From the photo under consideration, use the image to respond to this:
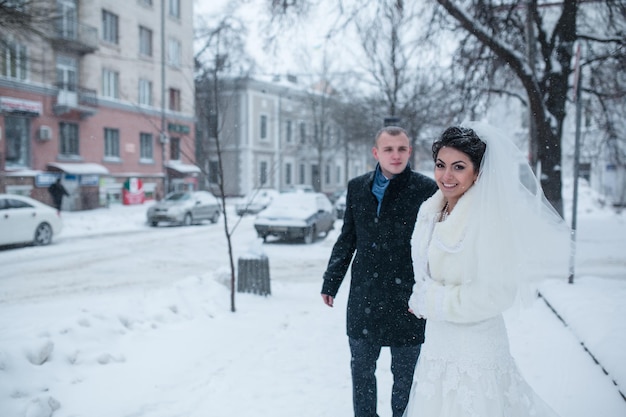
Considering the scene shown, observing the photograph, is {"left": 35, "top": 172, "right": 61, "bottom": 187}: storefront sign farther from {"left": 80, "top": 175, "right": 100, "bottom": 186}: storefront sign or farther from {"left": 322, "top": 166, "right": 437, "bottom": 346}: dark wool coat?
{"left": 322, "top": 166, "right": 437, "bottom": 346}: dark wool coat

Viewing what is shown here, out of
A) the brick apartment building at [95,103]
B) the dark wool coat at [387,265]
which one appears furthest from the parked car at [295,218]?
the dark wool coat at [387,265]

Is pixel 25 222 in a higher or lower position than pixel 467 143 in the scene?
lower

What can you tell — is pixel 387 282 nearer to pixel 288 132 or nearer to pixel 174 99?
pixel 174 99

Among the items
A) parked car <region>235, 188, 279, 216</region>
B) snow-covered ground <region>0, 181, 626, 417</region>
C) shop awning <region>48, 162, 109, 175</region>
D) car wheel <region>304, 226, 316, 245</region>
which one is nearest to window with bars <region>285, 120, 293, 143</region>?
parked car <region>235, 188, 279, 216</region>

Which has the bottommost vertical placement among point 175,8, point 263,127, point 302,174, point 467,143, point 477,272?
point 477,272

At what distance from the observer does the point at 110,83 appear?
27.7m

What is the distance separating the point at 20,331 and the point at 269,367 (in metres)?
2.36

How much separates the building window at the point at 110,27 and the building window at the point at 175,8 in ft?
21.6

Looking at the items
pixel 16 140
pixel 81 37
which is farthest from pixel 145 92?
pixel 16 140

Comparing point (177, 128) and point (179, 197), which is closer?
point (179, 197)

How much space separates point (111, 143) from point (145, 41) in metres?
6.48

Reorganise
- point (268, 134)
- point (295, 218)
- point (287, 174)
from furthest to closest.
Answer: point (287, 174) < point (268, 134) < point (295, 218)

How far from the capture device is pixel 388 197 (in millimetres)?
3219

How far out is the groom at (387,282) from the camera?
3154 millimetres
